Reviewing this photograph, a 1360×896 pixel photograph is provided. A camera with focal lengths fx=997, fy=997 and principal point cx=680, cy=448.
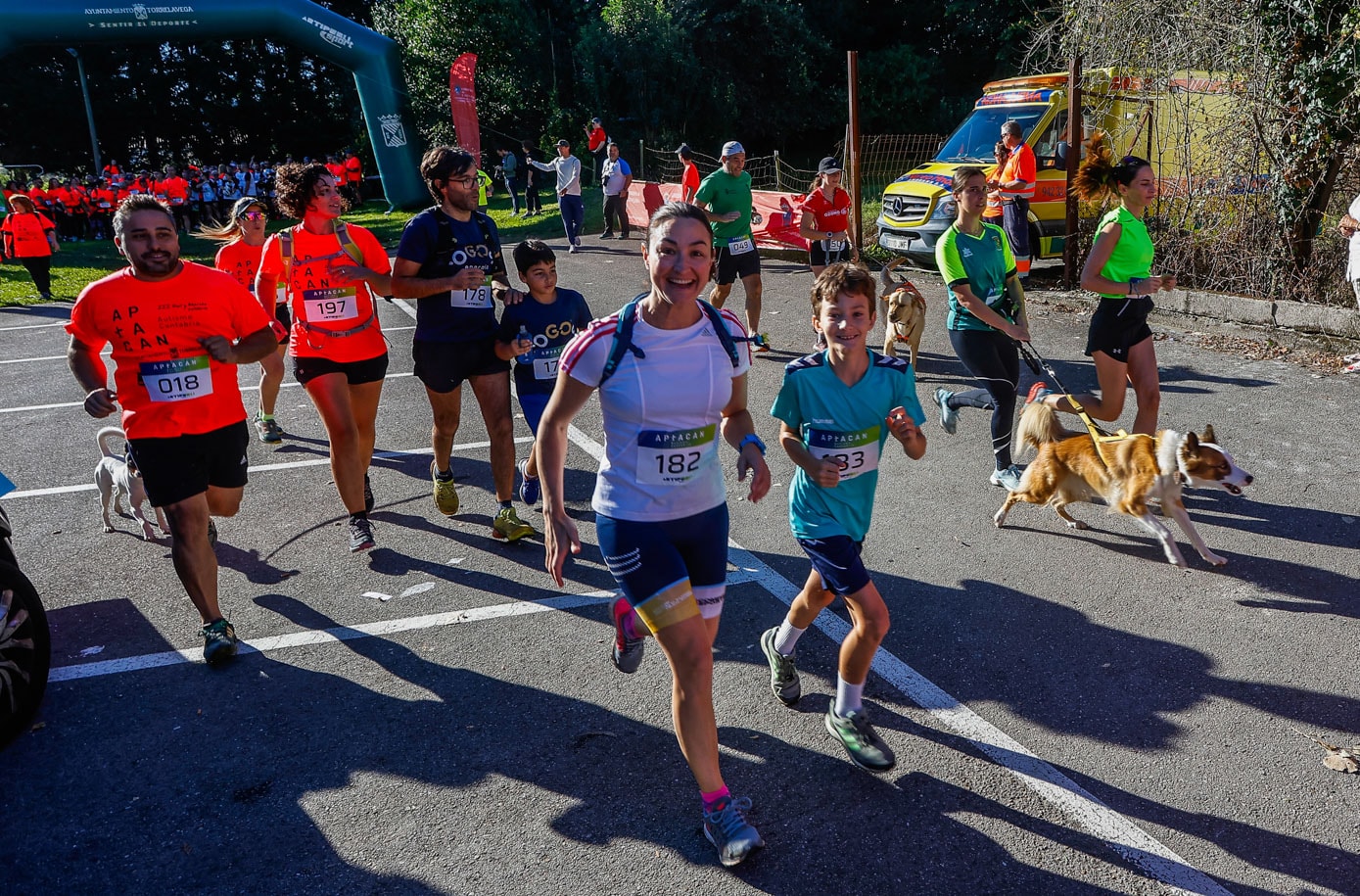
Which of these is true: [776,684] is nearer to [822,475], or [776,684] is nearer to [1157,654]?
[822,475]

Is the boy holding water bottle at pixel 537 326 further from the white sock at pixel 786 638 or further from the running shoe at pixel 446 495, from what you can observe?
the white sock at pixel 786 638

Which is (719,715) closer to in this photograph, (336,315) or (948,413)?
(336,315)

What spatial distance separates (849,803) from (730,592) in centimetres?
179

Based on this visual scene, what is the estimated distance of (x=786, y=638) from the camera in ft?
13.2

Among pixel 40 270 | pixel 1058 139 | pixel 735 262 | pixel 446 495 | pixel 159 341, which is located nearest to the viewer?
pixel 159 341

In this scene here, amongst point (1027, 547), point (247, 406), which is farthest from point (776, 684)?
point (247, 406)

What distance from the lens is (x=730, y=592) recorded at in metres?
5.12

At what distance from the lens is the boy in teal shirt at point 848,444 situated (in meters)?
3.48

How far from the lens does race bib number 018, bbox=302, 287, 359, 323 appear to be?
5.59 m

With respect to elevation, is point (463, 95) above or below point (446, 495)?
above

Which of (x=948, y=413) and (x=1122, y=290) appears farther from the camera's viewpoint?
(x=948, y=413)

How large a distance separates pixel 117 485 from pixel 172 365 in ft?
6.75

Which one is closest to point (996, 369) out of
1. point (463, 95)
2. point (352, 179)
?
point (463, 95)

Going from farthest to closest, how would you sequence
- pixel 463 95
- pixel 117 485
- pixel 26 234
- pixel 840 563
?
pixel 463 95 < pixel 26 234 < pixel 117 485 < pixel 840 563
